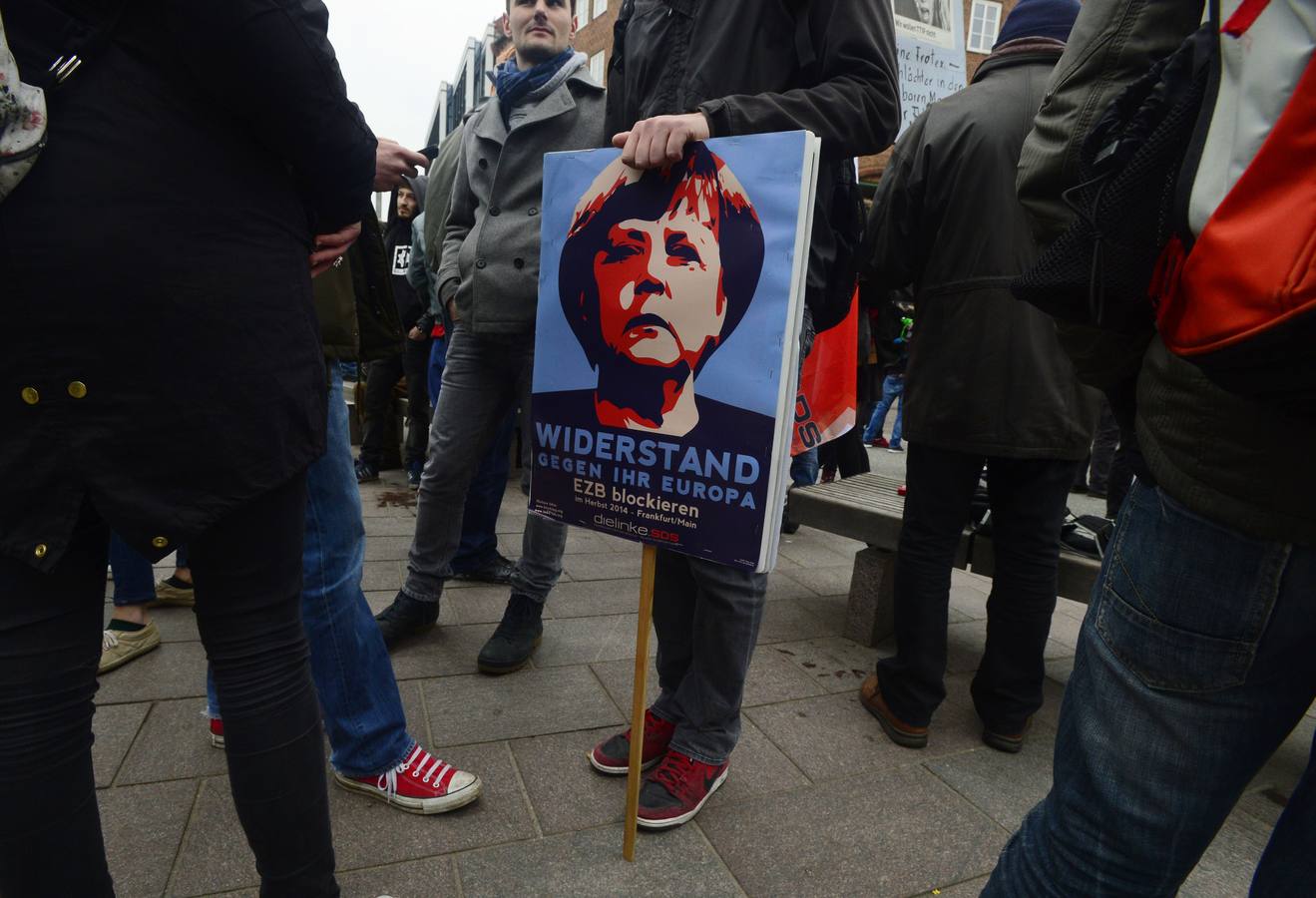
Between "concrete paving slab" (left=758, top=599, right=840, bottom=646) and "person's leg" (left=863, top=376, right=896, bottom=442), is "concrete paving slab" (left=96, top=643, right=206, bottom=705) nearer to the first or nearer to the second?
"concrete paving slab" (left=758, top=599, right=840, bottom=646)

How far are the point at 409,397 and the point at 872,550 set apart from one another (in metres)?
3.77

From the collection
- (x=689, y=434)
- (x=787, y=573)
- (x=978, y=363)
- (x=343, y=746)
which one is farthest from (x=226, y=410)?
(x=787, y=573)

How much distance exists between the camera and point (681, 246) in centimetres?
150

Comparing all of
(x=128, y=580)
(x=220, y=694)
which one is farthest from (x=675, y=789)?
(x=128, y=580)

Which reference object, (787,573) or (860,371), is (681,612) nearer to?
(787,573)

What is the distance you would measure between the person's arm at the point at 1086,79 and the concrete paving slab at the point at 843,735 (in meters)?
1.55

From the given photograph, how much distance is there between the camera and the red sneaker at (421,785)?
1788mm

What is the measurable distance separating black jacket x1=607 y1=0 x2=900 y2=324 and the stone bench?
4.70ft

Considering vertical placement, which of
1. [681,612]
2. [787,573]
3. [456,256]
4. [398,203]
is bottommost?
[787,573]

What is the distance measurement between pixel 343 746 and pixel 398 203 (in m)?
4.72

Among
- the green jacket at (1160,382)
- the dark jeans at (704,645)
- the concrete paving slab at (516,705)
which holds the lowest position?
the concrete paving slab at (516,705)

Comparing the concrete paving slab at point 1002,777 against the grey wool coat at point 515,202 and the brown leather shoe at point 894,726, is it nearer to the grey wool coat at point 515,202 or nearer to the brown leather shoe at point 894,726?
the brown leather shoe at point 894,726

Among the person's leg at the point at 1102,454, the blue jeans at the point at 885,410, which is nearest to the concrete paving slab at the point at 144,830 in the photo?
the person's leg at the point at 1102,454

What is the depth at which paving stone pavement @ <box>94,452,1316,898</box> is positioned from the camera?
1633 mm
